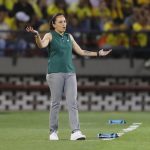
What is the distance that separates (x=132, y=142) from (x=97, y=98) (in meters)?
12.2

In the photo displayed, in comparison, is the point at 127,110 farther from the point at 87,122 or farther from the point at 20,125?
the point at 20,125

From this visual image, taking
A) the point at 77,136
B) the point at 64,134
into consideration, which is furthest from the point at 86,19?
the point at 77,136

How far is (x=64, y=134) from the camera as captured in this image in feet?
46.5

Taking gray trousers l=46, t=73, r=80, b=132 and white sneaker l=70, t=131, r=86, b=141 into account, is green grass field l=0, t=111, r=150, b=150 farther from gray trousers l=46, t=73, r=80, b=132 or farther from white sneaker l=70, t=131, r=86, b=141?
gray trousers l=46, t=73, r=80, b=132

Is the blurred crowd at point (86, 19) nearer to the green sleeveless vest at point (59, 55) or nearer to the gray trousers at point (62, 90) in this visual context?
the green sleeveless vest at point (59, 55)

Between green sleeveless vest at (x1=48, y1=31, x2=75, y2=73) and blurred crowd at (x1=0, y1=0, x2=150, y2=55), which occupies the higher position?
blurred crowd at (x1=0, y1=0, x2=150, y2=55)

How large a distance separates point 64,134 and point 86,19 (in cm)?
1027

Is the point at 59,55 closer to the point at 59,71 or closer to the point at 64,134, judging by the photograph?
the point at 59,71

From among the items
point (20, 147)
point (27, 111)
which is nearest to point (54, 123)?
point (20, 147)

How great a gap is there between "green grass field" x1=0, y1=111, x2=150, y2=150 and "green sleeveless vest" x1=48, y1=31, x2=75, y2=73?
118 cm

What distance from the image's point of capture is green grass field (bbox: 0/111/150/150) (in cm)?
1127

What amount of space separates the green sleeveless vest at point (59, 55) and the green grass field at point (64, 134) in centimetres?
118

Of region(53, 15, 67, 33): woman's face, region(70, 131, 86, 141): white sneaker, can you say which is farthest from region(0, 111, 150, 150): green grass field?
region(53, 15, 67, 33): woman's face

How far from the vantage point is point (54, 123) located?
42.3 feet
